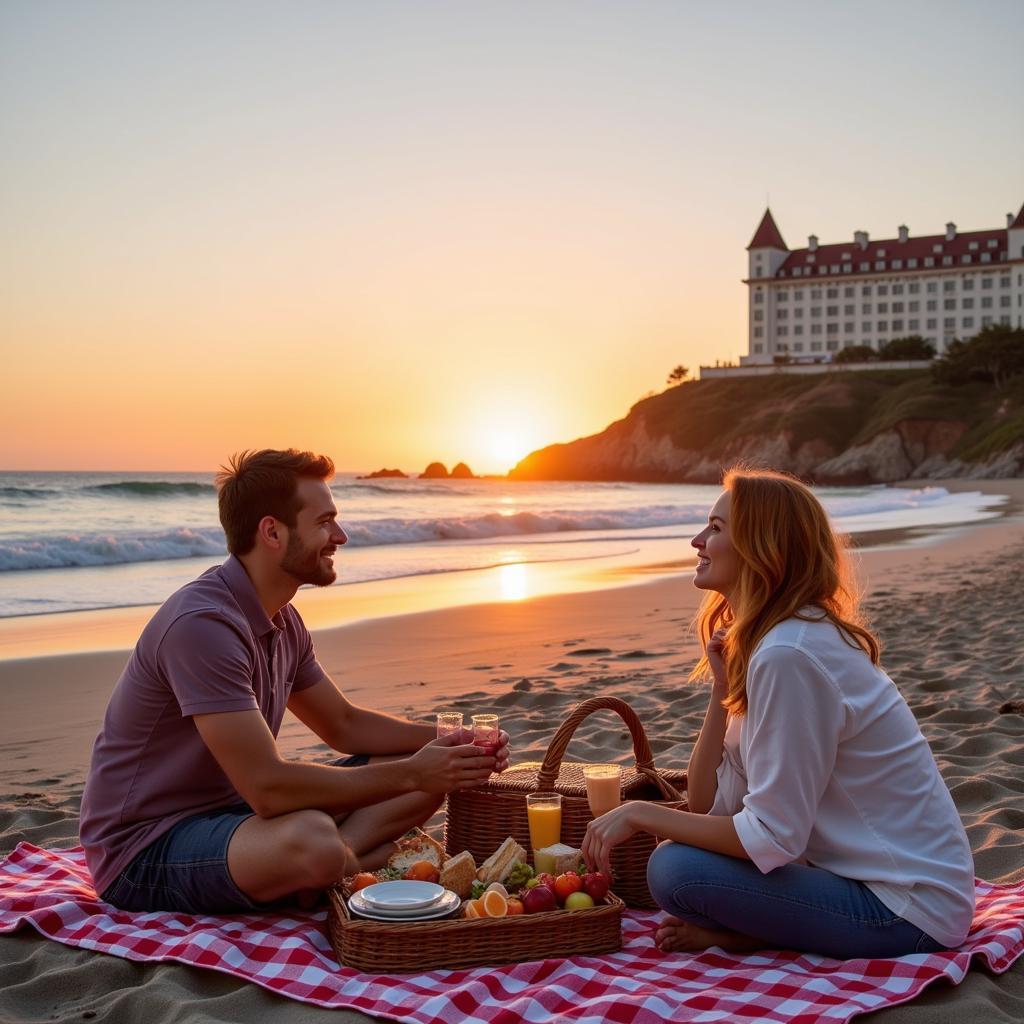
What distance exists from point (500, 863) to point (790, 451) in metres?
76.9

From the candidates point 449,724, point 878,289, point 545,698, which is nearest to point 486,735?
point 449,724

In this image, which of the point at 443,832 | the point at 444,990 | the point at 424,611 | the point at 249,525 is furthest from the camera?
the point at 424,611

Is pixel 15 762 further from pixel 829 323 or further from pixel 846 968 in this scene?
pixel 829 323

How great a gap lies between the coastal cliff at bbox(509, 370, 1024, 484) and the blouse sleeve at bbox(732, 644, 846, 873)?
5655 cm

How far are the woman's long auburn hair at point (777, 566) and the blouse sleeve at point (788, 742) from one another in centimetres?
19

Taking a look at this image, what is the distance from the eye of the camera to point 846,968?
2.98 meters

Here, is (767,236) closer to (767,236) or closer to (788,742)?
(767,236)

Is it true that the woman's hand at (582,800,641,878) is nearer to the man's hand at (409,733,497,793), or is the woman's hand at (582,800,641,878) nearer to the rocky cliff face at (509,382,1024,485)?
the man's hand at (409,733,497,793)

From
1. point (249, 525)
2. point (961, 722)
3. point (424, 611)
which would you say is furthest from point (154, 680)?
point (424, 611)

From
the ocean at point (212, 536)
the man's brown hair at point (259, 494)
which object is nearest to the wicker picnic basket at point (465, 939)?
the man's brown hair at point (259, 494)

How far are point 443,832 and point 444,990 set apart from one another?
1552 millimetres

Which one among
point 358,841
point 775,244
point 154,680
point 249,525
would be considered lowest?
point 358,841

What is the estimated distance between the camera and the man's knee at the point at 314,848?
328cm

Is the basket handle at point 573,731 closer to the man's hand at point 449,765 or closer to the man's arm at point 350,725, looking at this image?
the man's hand at point 449,765
